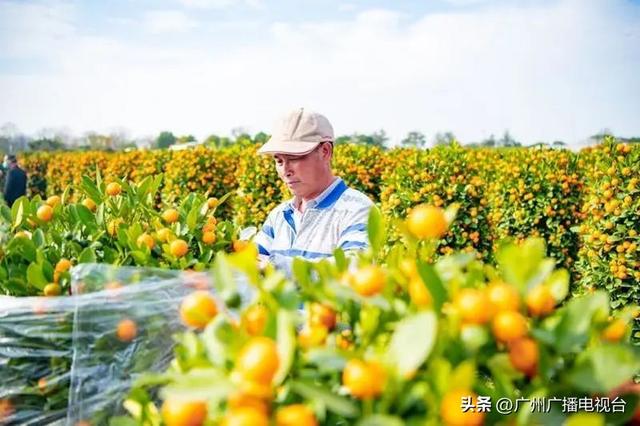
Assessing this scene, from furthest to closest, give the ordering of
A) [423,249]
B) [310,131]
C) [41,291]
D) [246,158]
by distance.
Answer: [246,158], [310,131], [41,291], [423,249]

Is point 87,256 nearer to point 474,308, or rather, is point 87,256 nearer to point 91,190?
point 91,190

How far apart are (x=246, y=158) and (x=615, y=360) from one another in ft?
23.9

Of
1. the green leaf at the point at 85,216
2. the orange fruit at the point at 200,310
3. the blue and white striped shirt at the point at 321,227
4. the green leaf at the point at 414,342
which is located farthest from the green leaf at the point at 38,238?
the green leaf at the point at 414,342

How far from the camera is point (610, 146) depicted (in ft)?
14.1

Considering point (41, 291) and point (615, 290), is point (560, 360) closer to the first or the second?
point (41, 291)

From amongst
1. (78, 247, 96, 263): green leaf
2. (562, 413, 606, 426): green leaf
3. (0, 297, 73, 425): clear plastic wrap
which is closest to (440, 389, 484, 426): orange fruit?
(562, 413, 606, 426): green leaf

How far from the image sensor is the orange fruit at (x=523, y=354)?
2.55 ft

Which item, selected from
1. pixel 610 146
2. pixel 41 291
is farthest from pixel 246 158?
pixel 41 291

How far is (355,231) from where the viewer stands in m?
2.14

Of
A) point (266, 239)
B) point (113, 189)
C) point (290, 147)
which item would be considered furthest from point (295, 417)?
point (266, 239)

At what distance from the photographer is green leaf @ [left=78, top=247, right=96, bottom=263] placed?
148 cm

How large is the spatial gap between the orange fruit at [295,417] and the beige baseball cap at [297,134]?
151 centimetres

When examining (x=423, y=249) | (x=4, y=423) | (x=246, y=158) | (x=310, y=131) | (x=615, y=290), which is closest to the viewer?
(x=423, y=249)

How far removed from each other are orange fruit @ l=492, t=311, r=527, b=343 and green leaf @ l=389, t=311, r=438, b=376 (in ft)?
0.28
